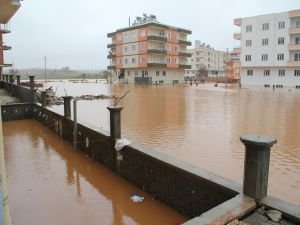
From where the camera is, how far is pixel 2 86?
2888cm

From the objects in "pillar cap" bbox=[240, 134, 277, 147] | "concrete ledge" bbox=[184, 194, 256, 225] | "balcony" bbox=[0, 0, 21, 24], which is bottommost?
"concrete ledge" bbox=[184, 194, 256, 225]

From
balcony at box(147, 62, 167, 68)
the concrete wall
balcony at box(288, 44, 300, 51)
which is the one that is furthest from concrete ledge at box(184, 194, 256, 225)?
balcony at box(147, 62, 167, 68)

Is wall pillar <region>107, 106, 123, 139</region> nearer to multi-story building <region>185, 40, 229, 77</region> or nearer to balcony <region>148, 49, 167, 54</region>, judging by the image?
balcony <region>148, 49, 167, 54</region>

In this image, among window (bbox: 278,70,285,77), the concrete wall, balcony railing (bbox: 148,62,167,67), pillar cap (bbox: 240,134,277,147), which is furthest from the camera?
balcony railing (bbox: 148,62,167,67)

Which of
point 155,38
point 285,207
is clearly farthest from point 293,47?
point 285,207

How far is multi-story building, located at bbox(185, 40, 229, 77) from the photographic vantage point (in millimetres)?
101381

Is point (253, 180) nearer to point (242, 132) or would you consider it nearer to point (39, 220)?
point (39, 220)

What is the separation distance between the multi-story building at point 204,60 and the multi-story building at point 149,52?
3725 cm

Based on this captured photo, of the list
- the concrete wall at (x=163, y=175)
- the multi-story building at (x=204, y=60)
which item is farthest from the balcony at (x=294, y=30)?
the multi-story building at (x=204, y=60)

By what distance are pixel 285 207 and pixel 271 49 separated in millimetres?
46997

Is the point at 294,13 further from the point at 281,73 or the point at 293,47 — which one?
the point at 281,73

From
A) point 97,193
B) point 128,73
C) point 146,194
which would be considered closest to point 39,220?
point 97,193

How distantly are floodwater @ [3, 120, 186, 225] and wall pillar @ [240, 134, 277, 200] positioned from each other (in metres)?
1.58

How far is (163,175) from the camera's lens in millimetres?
5590
